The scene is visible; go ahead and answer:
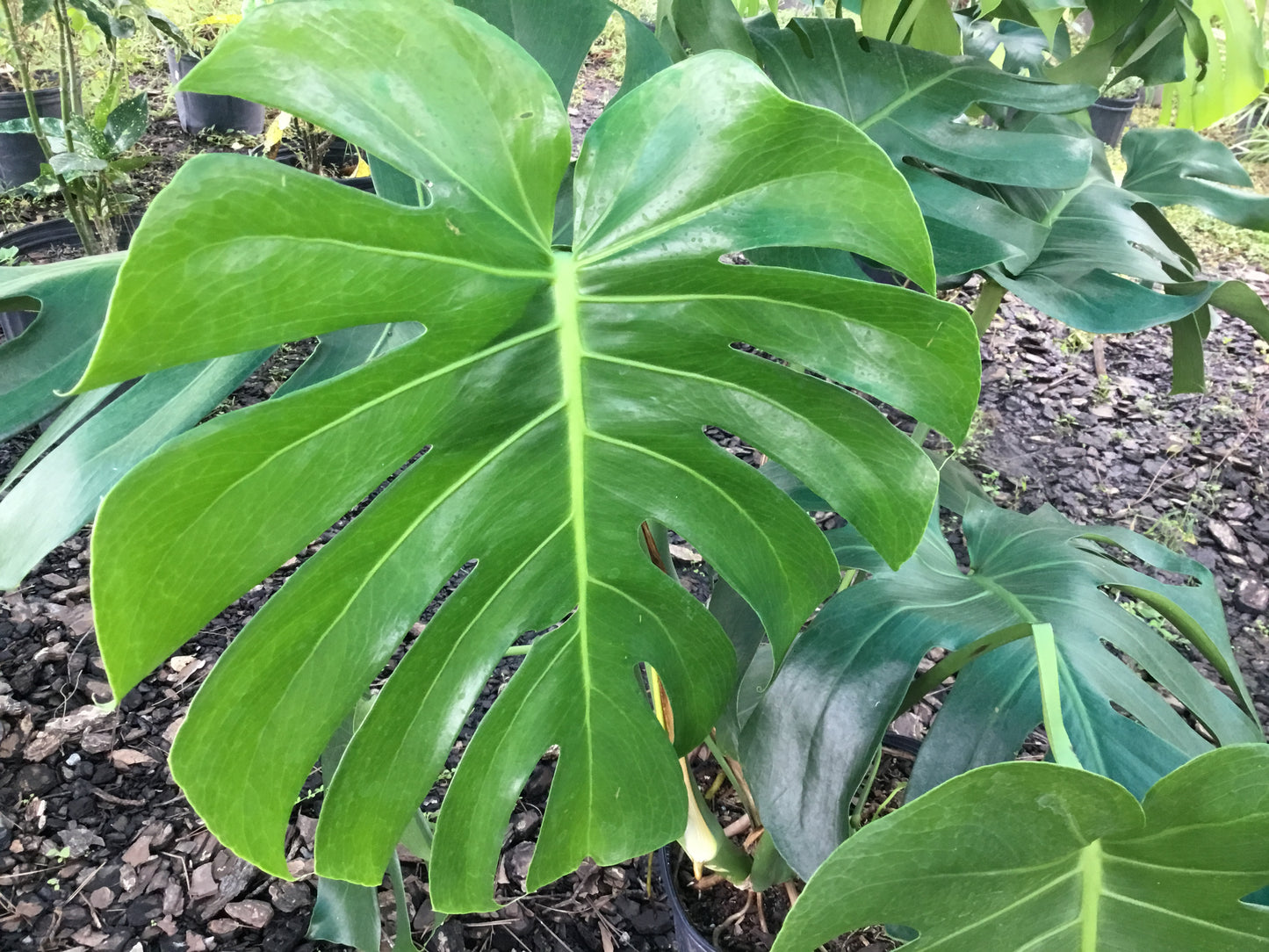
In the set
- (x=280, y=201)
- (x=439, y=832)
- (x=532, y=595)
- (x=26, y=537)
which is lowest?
(x=439, y=832)

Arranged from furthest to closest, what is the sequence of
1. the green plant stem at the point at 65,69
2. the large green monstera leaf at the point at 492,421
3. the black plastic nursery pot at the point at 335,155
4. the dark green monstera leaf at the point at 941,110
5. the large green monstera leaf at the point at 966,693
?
the black plastic nursery pot at the point at 335,155, the green plant stem at the point at 65,69, the dark green monstera leaf at the point at 941,110, the large green monstera leaf at the point at 966,693, the large green monstera leaf at the point at 492,421

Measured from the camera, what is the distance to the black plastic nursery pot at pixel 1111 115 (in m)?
3.62

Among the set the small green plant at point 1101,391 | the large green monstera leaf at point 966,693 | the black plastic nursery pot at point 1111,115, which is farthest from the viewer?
the black plastic nursery pot at point 1111,115

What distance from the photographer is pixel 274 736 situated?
Result: 0.49 meters

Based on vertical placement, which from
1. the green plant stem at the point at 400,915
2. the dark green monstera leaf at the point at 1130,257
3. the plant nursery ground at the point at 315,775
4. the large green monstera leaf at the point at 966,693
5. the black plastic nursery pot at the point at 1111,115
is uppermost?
the dark green monstera leaf at the point at 1130,257

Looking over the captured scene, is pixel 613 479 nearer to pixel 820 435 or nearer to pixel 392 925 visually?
pixel 820 435

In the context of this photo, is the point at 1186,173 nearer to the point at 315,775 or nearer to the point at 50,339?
the point at 50,339

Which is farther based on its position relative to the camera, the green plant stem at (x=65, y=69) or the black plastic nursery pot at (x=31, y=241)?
the black plastic nursery pot at (x=31, y=241)

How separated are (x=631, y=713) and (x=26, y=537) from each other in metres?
0.42

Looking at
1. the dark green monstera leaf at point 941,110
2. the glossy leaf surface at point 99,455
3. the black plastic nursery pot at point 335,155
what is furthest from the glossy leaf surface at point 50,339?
the black plastic nursery pot at point 335,155

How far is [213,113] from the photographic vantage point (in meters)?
3.09

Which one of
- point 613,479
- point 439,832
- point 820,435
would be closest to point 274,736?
point 439,832

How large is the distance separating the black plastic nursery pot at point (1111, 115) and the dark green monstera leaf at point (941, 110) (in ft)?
11.4

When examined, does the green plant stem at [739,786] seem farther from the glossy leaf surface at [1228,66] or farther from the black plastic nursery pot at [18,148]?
the black plastic nursery pot at [18,148]
